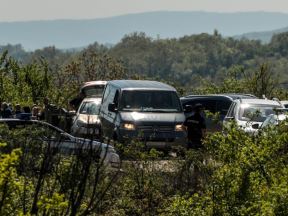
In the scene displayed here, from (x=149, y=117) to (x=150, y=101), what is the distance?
103 centimetres

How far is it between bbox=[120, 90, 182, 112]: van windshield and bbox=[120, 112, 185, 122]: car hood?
0.30 meters

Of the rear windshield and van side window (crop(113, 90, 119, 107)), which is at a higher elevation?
van side window (crop(113, 90, 119, 107))

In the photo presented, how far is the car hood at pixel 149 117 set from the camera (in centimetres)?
1944

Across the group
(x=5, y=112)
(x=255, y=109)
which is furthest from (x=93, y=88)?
(x=255, y=109)

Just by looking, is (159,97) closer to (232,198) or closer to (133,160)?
(133,160)

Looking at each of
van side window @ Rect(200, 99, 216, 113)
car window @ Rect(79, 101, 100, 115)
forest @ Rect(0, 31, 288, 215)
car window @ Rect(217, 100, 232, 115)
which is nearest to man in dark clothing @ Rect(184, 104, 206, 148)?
forest @ Rect(0, 31, 288, 215)

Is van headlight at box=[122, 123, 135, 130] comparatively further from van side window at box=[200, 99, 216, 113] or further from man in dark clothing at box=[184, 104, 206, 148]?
van side window at box=[200, 99, 216, 113]

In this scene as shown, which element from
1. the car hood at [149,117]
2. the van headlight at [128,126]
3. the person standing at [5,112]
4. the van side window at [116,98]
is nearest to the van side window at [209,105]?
the van side window at [116,98]

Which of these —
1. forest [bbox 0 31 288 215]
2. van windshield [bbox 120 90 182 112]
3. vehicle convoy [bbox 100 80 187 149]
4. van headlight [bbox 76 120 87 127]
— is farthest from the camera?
van headlight [bbox 76 120 87 127]

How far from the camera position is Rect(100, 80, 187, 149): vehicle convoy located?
19.2m

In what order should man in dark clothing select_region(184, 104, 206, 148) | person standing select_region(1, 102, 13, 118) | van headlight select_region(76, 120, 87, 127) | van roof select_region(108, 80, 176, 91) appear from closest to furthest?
1. man in dark clothing select_region(184, 104, 206, 148)
2. van headlight select_region(76, 120, 87, 127)
3. van roof select_region(108, 80, 176, 91)
4. person standing select_region(1, 102, 13, 118)

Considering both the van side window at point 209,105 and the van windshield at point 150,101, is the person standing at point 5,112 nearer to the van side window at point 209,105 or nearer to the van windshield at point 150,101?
the van windshield at point 150,101

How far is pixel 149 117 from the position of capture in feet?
64.3

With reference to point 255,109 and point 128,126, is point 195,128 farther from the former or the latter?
point 255,109
